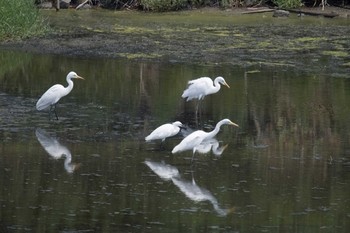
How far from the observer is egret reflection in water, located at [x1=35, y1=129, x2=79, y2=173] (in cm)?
1301

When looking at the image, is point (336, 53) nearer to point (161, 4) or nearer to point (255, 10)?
point (255, 10)

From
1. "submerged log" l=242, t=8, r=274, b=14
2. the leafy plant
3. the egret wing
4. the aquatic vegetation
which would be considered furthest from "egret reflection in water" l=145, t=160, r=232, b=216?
the leafy plant

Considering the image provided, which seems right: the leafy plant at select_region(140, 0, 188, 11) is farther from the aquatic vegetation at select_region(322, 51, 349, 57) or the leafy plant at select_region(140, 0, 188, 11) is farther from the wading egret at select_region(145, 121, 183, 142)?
the wading egret at select_region(145, 121, 183, 142)

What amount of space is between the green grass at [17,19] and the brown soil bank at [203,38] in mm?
355

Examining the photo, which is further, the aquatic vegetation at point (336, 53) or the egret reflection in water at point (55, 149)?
the aquatic vegetation at point (336, 53)

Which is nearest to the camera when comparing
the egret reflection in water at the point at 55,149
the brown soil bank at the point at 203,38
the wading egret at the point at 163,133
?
the egret reflection in water at the point at 55,149

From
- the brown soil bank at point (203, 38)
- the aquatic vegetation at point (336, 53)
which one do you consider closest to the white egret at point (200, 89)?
the brown soil bank at point (203, 38)

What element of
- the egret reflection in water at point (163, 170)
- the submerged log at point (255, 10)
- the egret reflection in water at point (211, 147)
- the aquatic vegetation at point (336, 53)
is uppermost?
the egret reflection in water at point (163, 170)

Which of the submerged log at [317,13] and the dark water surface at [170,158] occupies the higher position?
the dark water surface at [170,158]

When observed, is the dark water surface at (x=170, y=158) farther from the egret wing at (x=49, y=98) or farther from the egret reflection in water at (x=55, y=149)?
the egret wing at (x=49, y=98)

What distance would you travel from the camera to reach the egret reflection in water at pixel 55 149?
13.0 meters

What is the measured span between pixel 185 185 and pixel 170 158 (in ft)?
4.86

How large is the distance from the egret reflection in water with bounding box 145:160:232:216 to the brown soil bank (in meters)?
9.26

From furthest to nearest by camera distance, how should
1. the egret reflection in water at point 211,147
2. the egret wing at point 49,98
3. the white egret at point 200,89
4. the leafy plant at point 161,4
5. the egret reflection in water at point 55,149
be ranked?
the leafy plant at point 161,4 → the white egret at point 200,89 → the egret wing at point 49,98 → the egret reflection in water at point 211,147 → the egret reflection in water at point 55,149
